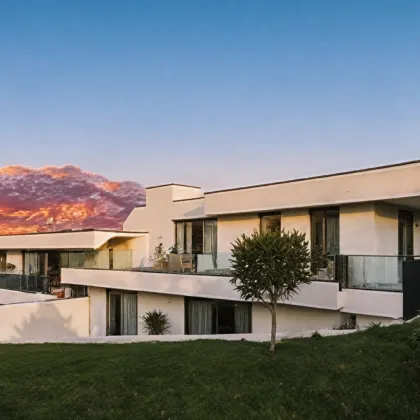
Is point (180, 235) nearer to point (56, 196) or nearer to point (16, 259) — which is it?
point (16, 259)

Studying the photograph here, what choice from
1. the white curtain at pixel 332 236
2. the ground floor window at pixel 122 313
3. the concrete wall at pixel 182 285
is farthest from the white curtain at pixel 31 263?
the white curtain at pixel 332 236

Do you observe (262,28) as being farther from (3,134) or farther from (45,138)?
(3,134)

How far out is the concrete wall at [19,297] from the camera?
83.6 feet

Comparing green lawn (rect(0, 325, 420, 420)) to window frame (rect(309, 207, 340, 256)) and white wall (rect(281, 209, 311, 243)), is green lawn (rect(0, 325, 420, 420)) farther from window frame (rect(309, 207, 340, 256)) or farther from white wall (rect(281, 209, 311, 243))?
white wall (rect(281, 209, 311, 243))

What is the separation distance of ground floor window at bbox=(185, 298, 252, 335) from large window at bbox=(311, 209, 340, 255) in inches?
146

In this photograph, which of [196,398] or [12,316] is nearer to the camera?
[196,398]

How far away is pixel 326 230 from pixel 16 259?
25740mm

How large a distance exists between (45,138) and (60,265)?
8.38 meters

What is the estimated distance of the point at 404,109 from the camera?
20000 millimetres

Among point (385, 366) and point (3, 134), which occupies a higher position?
point (3, 134)

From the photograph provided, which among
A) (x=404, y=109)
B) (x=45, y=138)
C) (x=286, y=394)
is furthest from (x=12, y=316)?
(x=404, y=109)

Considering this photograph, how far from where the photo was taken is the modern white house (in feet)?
45.5

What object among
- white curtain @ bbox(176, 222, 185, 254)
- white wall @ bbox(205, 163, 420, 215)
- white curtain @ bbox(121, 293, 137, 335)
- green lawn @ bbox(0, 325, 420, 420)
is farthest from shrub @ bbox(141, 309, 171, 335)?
green lawn @ bbox(0, 325, 420, 420)

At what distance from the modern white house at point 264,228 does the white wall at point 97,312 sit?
54mm
